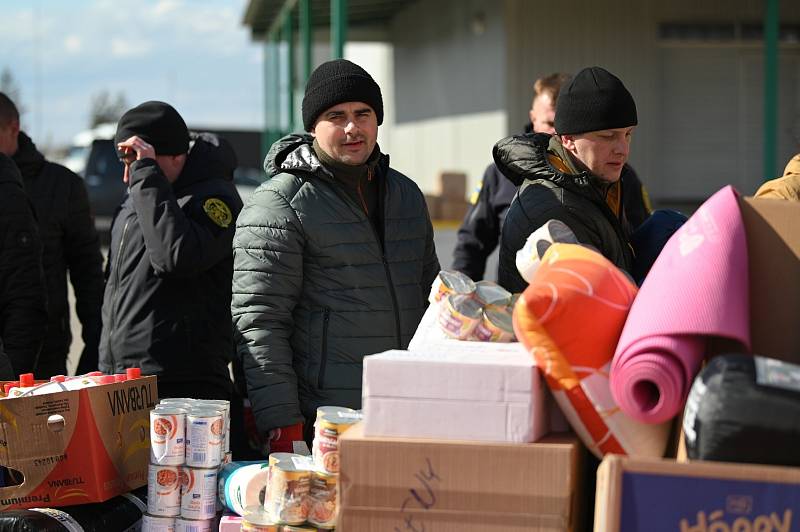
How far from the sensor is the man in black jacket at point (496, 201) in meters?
5.34

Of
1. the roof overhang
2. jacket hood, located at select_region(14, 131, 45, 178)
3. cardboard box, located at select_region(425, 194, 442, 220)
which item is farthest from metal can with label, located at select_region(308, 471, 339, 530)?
the roof overhang

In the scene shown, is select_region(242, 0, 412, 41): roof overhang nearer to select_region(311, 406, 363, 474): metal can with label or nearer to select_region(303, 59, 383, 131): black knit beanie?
select_region(303, 59, 383, 131): black knit beanie

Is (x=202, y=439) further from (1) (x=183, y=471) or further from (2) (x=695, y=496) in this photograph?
(2) (x=695, y=496)

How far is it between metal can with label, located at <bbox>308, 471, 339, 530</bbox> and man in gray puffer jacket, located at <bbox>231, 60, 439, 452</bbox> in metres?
0.74

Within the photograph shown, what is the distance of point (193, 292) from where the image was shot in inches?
170

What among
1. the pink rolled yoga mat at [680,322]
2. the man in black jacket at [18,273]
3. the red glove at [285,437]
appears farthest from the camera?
the man in black jacket at [18,273]

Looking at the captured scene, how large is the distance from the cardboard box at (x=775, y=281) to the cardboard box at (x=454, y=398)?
1.62ft

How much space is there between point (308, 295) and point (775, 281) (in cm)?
153

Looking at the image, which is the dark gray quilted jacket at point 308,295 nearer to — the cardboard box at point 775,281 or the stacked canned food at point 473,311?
the stacked canned food at point 473,311

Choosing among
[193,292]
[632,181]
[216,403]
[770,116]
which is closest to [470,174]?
[770,116]

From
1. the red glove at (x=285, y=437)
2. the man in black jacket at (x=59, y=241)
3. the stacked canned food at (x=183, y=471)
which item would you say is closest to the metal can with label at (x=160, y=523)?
the stacked canned food at (x=183, y=471)

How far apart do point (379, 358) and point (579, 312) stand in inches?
17.2

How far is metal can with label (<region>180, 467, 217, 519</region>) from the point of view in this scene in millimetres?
2891

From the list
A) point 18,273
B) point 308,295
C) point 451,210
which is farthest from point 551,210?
point 451,210
